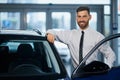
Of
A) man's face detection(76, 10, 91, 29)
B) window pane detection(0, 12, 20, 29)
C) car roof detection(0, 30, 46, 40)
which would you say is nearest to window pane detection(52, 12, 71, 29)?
window pane detection(0, 12, 20, 29)

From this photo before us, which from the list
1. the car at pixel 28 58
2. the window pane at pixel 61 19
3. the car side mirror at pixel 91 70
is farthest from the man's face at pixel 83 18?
the window pane at pixel 61 19

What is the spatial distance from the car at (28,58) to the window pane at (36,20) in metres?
8.21

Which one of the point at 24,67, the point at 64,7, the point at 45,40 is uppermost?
the point at 64,7

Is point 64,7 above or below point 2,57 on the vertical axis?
above

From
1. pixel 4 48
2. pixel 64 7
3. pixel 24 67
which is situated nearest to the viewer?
pixel 24 67

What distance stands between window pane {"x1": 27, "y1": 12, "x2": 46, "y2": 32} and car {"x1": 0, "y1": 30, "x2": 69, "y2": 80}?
323 inches

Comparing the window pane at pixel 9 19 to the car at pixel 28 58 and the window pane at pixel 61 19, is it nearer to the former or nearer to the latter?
the window pane at pixel 61 19

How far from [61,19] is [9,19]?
1.89 meters

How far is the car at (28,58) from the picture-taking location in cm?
407

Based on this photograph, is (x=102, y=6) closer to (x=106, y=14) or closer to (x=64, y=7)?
(x=106, y=14)

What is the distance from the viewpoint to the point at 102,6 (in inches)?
524

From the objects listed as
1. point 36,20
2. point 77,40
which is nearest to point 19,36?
point 77,40

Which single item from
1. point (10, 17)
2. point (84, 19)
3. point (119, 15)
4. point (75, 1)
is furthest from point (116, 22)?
point (84, 19)

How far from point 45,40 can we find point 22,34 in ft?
0.97
